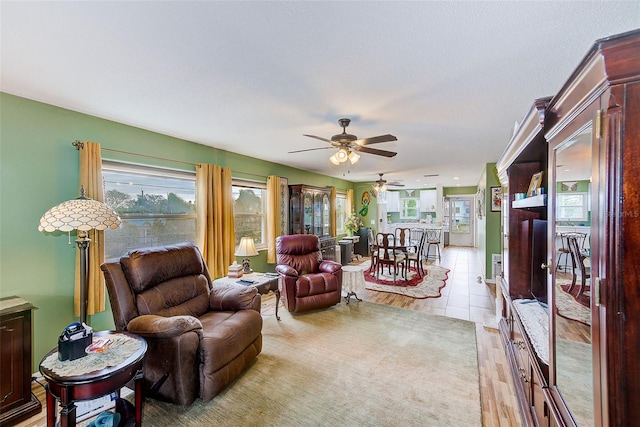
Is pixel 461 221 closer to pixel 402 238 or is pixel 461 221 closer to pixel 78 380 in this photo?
pixel 402 238

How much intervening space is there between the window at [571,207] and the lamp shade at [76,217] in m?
2.89

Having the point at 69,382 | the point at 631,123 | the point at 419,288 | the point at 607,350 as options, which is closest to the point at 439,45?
the point at 631,123

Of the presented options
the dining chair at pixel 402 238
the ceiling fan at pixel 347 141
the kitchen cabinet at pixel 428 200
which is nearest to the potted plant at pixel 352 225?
the dining chair at pixel 402 238

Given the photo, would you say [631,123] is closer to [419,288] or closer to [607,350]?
[607,350]

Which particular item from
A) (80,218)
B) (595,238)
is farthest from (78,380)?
(595,238)

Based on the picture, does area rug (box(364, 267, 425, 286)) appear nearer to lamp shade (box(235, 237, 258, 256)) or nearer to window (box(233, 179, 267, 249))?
window (box(233, 179, 267, 249))

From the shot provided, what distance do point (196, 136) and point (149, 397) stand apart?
9.41 ft

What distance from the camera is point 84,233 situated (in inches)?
89.8

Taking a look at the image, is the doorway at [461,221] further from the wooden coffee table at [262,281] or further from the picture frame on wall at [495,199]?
the wooden coffee table at [262,281]

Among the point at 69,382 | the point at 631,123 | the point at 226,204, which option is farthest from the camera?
the point at 226,204

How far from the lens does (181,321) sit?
1.95 metres

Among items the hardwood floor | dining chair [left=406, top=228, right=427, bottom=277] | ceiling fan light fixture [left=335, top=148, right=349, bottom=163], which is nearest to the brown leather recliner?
the hardwood floor

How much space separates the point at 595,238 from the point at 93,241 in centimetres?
362

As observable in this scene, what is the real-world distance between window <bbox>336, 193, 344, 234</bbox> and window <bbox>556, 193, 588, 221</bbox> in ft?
23.2
